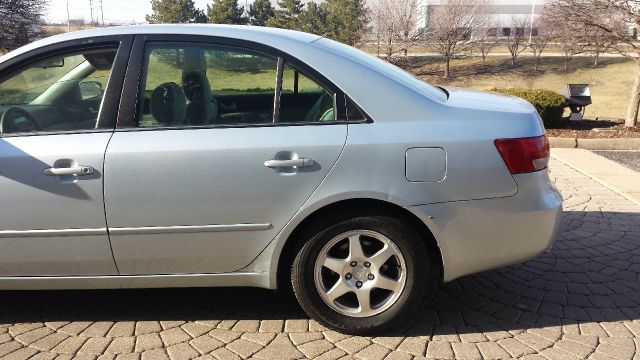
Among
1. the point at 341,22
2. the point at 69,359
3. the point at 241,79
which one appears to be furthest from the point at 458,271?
the point at 341,22

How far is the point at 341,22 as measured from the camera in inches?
1399

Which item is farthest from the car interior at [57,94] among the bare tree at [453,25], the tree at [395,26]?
the bare tree at [453,25]

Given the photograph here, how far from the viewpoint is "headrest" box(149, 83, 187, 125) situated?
290 centimetres

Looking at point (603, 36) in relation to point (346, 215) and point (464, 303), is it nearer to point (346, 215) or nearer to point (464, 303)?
point (464, 303)

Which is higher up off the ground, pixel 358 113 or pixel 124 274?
pixel 358 113

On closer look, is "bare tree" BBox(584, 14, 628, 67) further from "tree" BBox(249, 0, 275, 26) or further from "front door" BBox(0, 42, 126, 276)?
"tree" BBox(249, 0, 275, 26)

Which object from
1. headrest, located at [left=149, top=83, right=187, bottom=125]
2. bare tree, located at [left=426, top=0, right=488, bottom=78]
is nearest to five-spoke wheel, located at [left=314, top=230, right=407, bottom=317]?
headrest, located at [left=149, top=83, right=187, bottom=125]

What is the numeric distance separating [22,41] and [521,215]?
95.5ft

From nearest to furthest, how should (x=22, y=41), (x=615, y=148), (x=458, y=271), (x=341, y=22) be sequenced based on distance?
(x=458, y=271)
(x=615, y=148)
(x=22, y=41)
(x=341, y=22)

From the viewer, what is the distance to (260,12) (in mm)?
41844

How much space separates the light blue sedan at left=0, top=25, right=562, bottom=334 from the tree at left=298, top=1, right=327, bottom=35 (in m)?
35.1

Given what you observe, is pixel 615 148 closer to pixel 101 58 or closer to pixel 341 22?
pixel 101 58

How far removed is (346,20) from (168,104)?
110ft

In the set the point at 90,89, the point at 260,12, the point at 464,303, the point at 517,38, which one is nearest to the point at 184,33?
the point at 90,89
